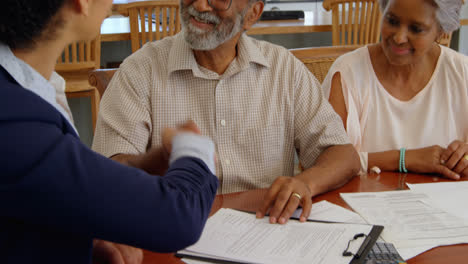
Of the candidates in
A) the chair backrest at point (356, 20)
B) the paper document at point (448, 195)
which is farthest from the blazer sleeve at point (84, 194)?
the chair backrest at point (356, 20)

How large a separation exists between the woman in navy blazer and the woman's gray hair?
1.17 meters

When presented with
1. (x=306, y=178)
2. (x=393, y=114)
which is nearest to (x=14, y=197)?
(x=306, y=178)

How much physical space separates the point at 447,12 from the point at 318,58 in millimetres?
505

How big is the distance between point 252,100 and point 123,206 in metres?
0.91

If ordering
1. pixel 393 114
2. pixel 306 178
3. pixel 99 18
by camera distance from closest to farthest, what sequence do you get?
1. pixel 99 18
2. pixel 306 178
3. pixel 393 114

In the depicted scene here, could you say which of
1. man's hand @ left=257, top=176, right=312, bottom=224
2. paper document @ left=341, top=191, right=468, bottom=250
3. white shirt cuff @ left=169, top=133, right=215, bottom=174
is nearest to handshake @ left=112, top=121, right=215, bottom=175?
white shirt cuff @ left=169, top=133, right=215, bottom=174

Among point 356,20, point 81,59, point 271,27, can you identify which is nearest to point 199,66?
point 81,59

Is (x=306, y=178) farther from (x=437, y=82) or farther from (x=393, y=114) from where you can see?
(x=437, y=82)

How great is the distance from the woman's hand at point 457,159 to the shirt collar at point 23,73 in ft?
3.65

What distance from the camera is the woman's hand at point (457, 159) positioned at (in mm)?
1373

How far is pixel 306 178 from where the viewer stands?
4.14 ft

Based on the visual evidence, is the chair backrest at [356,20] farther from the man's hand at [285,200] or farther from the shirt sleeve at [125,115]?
the man's hand at [285,200]

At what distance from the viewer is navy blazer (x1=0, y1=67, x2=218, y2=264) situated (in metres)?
0.61

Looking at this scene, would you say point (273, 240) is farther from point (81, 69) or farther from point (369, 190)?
point (81, 69)
